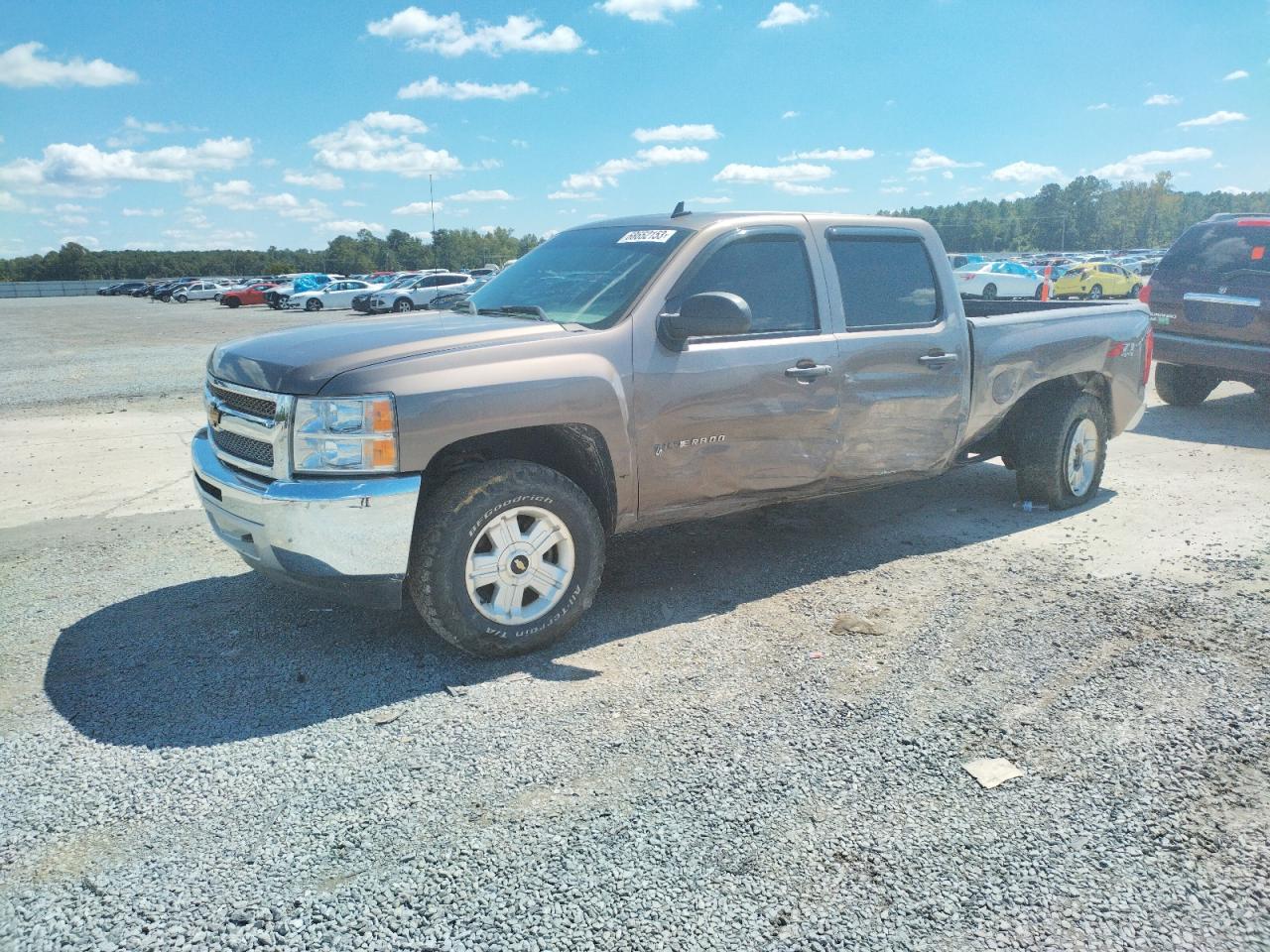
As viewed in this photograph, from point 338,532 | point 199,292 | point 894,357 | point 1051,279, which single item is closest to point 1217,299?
point 894,357

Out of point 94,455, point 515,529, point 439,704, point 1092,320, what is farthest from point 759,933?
point 94,455

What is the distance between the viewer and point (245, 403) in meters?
3.96

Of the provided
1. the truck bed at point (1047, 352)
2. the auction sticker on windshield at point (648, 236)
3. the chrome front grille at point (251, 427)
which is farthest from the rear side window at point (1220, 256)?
the chrome front grille at point (251, 427)

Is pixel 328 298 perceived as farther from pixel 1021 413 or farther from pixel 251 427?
pixel 251 427

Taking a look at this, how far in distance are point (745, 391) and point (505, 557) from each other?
4.66 ft

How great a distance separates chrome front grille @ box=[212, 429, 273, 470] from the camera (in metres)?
3.80

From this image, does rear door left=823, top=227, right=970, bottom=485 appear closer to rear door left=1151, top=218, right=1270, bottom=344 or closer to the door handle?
the door handle

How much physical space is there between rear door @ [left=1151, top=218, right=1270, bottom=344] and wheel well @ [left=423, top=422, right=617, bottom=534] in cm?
780

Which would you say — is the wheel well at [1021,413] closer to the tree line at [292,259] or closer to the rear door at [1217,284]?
the rear door at [1217,284]

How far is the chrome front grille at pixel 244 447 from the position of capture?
3801 millimetres

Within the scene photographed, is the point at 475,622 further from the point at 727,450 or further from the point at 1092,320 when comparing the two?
the point at 1092,320

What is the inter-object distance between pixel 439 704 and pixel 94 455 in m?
6.09

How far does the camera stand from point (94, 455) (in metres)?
8.24

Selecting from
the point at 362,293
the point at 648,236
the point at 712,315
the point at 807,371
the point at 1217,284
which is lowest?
the point at 807,371
